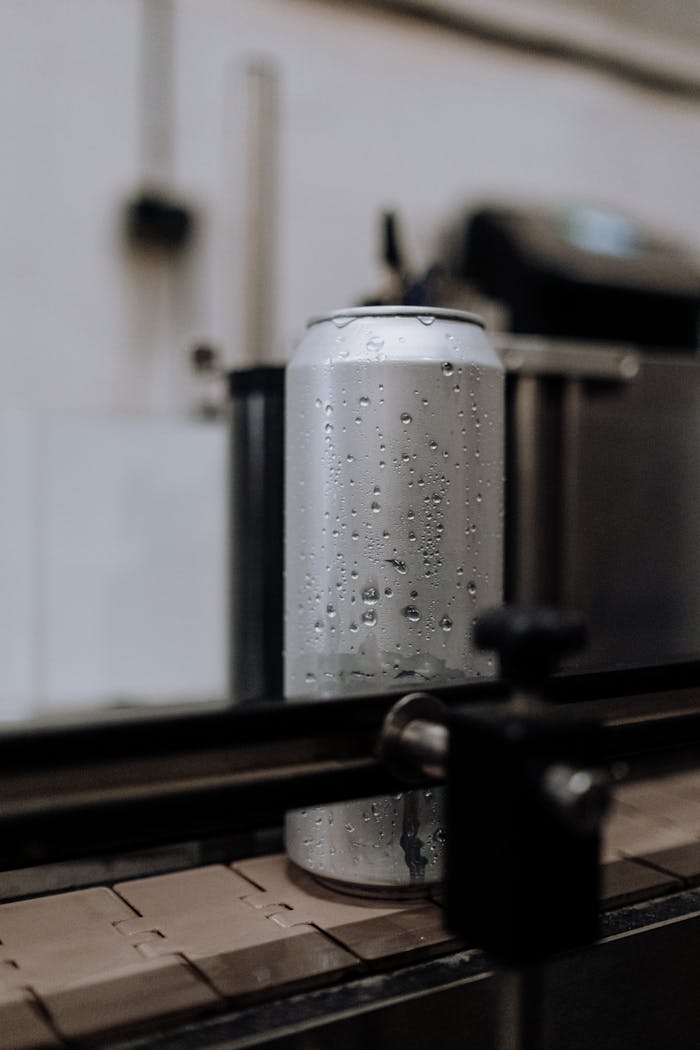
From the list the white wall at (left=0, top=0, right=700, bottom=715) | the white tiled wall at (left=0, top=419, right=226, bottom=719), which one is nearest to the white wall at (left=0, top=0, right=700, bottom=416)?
the white wall at (left=0, top=0, right=700, bottom=715)

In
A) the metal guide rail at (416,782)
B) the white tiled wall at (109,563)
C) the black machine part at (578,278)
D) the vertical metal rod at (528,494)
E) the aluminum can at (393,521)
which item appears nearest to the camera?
the metal guide rail at (416,782)

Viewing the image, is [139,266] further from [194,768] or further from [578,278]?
[194,768]

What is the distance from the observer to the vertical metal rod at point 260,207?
168 cm

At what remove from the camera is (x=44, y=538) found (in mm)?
1618

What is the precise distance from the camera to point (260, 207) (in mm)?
1748

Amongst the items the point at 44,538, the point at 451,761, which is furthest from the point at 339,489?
the point at 44,538

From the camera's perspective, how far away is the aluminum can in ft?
1.46

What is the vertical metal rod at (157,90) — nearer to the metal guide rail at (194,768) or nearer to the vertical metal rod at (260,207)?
the vertical metal rod at (260,207)

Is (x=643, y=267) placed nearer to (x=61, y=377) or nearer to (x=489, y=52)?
(x=489, y=52)

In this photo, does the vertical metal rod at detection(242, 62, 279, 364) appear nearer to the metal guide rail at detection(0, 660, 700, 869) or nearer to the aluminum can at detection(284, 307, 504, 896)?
the aluminum can at detection(284, 307, 504, 896)

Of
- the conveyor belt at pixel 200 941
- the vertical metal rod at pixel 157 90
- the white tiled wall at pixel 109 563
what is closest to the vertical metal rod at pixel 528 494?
the white tiled wall at pixel 109 563

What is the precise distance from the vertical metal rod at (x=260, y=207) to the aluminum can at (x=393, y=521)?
3.94ft

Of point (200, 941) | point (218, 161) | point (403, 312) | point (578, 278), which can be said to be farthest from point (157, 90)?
point (200, 941)

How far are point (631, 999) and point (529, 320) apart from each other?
1.43m
